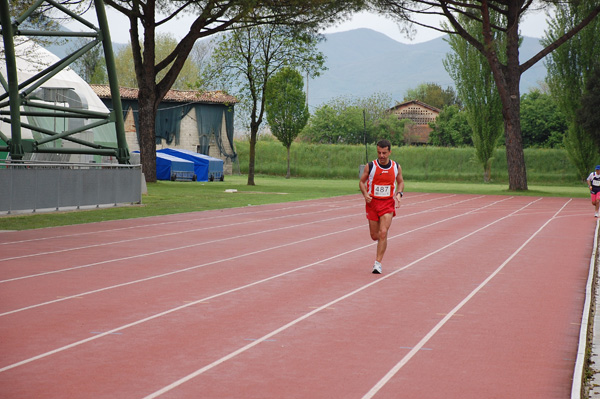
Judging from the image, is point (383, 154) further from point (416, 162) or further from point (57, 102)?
point (416, 162)

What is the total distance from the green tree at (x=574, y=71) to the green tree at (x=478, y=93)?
393 cm

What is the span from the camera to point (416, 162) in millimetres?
68062

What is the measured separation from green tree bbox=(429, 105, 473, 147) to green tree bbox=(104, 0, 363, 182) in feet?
158

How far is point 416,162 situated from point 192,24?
32387 mm

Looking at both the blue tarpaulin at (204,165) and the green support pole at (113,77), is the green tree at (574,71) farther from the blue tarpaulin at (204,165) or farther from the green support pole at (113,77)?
the green support pole at (113,77)

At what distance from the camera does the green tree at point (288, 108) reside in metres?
54.4

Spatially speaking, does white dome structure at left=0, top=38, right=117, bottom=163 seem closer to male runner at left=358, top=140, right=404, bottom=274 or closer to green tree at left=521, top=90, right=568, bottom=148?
male runner at left=358, top=140, right=404, bottom=274

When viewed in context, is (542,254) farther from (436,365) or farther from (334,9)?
(334,9)

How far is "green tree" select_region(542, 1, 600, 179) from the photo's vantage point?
2013 inches

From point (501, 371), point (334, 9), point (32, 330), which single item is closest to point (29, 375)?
point (32, 330)

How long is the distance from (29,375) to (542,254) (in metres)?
10.4

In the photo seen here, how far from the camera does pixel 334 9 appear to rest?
130 ft

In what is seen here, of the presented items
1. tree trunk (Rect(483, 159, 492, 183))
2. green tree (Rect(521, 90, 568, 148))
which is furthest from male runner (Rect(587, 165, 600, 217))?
green tree (Rect(521, 90, 568, 148))

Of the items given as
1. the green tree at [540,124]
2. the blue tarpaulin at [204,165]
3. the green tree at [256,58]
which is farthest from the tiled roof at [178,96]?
the green tree at [540,124]
